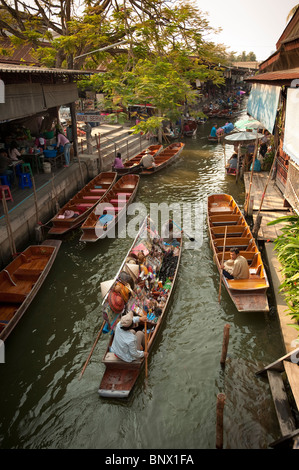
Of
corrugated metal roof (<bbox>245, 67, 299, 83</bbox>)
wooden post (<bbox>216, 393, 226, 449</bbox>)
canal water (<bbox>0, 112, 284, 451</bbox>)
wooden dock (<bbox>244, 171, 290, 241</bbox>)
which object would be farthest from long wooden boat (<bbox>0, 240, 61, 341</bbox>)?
corrugated metal roof (<bbox>245, 67, 299, 83</bbox>)

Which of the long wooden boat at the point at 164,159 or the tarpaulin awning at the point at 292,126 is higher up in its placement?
the tarpaulin awning at the point at 292,126

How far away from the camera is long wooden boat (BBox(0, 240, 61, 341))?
28.3 feet

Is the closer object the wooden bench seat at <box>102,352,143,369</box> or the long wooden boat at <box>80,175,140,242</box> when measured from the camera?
the wooden bench seat at <box>102,352,143,369</box>

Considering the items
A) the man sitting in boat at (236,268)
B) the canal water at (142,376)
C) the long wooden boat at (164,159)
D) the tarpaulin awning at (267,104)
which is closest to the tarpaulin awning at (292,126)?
the man sitting in boat at (236,268)

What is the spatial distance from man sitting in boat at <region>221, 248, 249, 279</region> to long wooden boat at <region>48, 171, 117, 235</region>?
684 cm

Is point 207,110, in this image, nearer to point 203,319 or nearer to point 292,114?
point 292,114

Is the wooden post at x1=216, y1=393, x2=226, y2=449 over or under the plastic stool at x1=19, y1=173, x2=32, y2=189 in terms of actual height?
under

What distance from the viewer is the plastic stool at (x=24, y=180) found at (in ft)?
48.3

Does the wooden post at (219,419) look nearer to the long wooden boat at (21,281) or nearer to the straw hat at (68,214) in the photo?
the long wooden boat at (21,281)

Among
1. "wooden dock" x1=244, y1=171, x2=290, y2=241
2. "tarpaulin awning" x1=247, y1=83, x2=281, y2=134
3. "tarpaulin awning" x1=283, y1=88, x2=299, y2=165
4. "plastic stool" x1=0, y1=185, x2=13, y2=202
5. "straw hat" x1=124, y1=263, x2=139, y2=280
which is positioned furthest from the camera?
"tarpaulin awning" x1=247, y1=83, x2=281, y2=134

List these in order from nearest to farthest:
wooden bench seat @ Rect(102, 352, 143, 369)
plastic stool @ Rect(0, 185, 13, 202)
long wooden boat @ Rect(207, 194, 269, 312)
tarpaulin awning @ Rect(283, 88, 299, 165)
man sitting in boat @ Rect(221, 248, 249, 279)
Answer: wooden bench seat @ Rect(102, 352, 143, 369), tarpaulin awning @ Rect(283, 88, 299, 165), long wooden boat @ Rect(207, 194, 269, 312), man sitting in boat @ Rect(221, 248, 249, 279), plastic stool @ Rect(0, 185, 13, 202)

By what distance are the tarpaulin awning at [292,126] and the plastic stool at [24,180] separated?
11.3m

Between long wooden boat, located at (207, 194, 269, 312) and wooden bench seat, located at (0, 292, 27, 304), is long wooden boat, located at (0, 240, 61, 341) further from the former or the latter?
long wooden boat, located at (207, 194, 269, 312)
